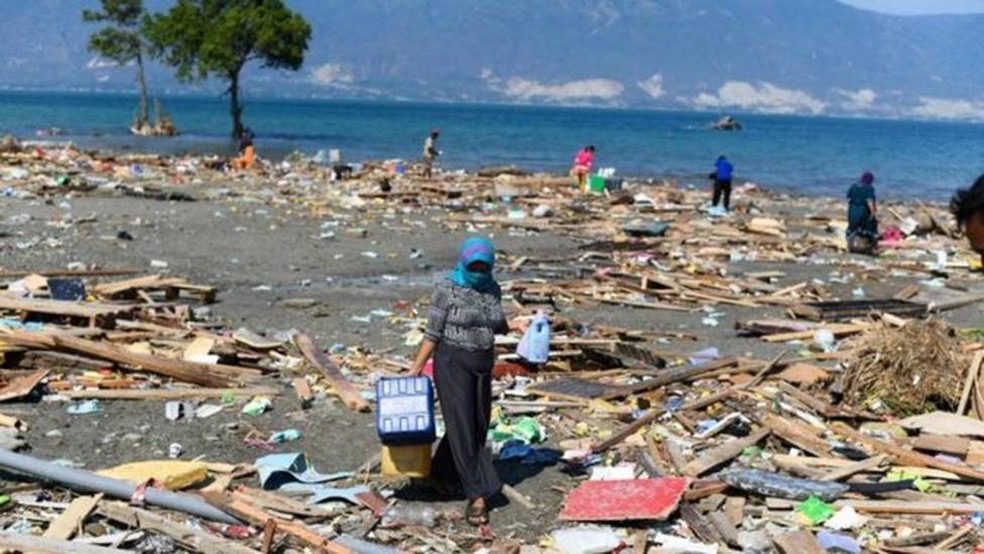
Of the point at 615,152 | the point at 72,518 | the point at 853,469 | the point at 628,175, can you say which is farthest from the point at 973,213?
the point at 615,152

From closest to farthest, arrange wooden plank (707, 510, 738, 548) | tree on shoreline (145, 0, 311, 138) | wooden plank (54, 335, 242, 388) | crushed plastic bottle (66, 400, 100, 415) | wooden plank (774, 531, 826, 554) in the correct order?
wooden plank (774, 531, 826, 554) < wooden plank (707, 510, 738, 548) < crushed plastic bottle (66, 400, 100, 415) < wooden plank (54, 335, 242, 388) < tree on shoreline (145, 0, 311, 138)

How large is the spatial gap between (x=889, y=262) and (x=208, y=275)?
11.7 m

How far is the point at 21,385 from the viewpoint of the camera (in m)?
8.61

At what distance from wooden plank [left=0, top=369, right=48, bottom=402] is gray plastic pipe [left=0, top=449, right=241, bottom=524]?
173 centimetres

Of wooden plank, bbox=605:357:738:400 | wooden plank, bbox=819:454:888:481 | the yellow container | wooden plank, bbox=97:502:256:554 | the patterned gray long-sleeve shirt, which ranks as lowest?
wooden plank, bbox=97:502:256:554

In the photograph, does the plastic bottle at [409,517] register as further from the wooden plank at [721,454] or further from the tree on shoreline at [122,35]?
the tree on shoreline at [122,35]

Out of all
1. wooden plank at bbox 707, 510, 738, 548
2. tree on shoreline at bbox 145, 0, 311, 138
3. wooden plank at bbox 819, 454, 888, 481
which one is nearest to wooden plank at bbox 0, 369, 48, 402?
wooden plank at bbox 707, 510, 738, 548

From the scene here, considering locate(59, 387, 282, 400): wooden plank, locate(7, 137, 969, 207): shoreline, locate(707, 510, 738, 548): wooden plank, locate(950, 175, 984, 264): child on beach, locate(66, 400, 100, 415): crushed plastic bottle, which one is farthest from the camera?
locate(7, 137, 969, 207): shoreline

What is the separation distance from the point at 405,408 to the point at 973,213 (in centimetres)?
393

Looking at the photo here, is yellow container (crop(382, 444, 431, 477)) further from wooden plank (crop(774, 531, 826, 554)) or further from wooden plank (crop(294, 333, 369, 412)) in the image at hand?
wooden plank (crop(774, 531, 826, 554))

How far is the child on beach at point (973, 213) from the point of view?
3553 mm

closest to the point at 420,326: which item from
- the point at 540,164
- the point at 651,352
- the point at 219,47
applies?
the point at 651,352

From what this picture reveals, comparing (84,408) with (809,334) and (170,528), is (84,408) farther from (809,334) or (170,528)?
(809,334)

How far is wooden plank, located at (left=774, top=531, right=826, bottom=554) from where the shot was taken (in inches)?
244
